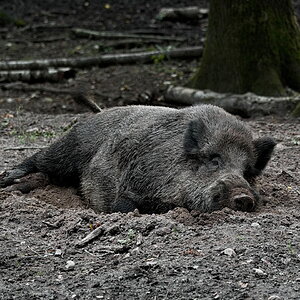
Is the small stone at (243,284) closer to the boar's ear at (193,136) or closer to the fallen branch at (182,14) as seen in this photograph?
the boar's ear at (193,136)

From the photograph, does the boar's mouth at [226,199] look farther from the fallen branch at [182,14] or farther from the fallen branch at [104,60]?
the fallen branch at [182,14]

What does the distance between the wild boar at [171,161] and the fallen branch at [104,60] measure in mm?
6203

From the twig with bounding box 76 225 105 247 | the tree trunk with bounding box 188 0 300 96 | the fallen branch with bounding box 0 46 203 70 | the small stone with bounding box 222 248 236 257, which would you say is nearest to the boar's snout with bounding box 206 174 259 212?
the small stone with bounding box 222 248 236 257

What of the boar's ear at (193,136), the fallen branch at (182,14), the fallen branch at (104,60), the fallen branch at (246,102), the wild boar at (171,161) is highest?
the boar's ear at (193,136)

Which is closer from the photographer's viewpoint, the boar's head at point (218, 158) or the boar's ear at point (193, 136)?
the boar's head at point (218, 158)

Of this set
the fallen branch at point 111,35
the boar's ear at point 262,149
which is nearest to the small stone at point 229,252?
the boar's ear at point 262,149

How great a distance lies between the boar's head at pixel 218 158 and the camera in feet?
19.9

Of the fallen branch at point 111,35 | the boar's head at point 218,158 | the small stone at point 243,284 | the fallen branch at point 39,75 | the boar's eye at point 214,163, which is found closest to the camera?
the small stone at point 243,284

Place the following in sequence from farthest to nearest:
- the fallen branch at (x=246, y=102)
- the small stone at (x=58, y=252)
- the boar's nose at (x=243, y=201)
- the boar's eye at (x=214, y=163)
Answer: the fallen branch at (x=246, y=102), the boar's eye at (x=214, y=163), the boar's nose at (x=243, y=201), the small stone at (x=58, y=252)

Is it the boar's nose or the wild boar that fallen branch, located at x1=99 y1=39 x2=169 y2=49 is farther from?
the boar's nose

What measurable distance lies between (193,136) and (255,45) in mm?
4888

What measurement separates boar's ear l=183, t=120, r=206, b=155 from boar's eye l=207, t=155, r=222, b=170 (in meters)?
0.15

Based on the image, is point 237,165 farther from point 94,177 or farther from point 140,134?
point 94,177

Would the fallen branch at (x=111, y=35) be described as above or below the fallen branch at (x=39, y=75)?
below
